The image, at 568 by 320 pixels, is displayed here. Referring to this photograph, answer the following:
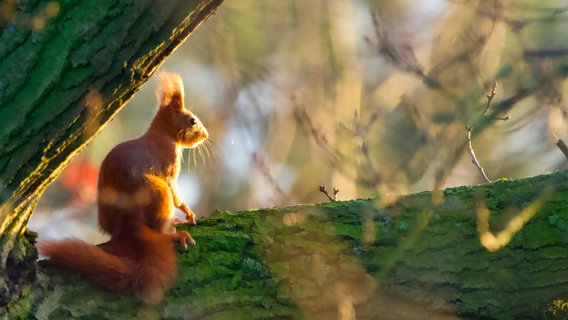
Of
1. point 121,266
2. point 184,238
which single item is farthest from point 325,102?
point 121,266

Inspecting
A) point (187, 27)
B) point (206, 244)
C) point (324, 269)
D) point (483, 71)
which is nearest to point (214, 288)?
point (206, 244)

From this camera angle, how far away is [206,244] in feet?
7.10

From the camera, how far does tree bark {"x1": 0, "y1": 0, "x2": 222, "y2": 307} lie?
163 centimetres

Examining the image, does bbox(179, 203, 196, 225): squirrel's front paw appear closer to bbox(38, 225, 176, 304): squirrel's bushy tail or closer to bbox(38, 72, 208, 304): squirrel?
bbox(38, 72, 208, 304): squirrel

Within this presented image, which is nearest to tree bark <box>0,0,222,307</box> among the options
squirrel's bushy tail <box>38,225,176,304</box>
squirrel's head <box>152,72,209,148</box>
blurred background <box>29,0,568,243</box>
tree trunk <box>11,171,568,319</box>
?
squirrel's bushy tail <box>38,225,176,304</box>

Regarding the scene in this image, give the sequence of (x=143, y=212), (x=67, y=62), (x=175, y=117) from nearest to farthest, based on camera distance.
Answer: (x=67, y=62) < (x=143, y=212) < (x=175, y=117)

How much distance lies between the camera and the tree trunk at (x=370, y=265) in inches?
80.8

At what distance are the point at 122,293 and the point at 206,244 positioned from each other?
0.27 metres

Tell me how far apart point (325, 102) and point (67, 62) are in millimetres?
2264

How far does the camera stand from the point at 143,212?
237cm

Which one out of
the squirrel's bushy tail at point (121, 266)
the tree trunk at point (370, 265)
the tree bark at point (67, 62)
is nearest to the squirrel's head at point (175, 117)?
the tree trunk at point (370, 265)

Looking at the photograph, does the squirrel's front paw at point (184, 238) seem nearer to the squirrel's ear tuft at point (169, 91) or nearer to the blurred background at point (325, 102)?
the blurred background at point (325, 102)

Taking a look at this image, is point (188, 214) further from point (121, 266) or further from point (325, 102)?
point (325, 102)

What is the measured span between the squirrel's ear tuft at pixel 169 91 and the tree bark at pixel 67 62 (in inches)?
41.7
